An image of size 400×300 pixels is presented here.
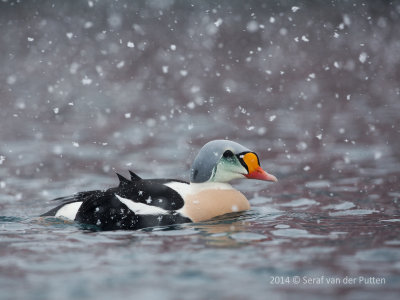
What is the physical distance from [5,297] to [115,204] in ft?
6.09

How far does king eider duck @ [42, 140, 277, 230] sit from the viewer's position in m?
6.26

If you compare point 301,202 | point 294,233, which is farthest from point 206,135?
point 294,233

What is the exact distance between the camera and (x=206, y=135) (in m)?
11.6

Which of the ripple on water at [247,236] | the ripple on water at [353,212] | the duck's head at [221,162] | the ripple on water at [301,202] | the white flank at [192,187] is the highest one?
the duck's head at [221,162]

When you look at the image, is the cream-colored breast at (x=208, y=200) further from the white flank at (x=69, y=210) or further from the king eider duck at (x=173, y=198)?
the white flank at (x=69, y=210)

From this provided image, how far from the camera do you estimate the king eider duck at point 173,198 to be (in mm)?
6258

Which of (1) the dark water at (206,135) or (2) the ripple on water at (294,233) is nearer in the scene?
(1) the dark water at (206,135)

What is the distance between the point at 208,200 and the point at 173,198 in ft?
1.20

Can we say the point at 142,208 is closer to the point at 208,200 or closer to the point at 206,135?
the point at 208,200

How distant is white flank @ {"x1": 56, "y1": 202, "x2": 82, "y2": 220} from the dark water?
0.12 m

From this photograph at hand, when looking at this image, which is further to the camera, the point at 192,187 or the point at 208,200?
the point at 192,187
